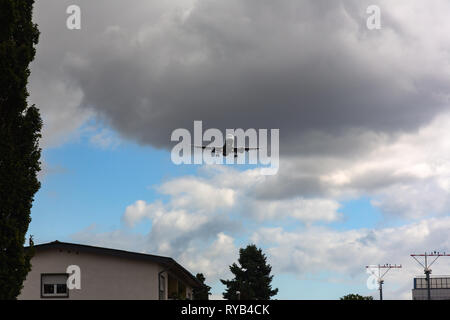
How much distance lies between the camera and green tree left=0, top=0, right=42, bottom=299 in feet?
71.3

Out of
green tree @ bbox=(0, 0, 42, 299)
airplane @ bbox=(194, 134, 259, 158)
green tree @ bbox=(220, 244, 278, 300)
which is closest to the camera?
Answer: green tree @ bbox=(0, 0, 42, 299)

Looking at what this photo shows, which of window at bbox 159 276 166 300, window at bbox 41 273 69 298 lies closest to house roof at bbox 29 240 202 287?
window at bbox 159 276 166 300

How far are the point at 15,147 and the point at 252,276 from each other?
68.3 metres

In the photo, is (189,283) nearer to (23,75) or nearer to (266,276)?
(23,75)

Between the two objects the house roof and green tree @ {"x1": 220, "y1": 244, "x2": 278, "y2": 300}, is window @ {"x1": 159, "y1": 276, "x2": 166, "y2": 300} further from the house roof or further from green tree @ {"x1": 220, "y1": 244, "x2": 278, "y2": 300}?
green tree @ {"x1": 220, "y1": 244, "x2": 278, "y2": 300}

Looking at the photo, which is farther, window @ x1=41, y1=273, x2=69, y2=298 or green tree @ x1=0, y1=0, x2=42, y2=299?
window @ x1=41, y1=273, x2=69, y2=298

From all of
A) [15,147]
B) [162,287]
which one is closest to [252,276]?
[162,287]

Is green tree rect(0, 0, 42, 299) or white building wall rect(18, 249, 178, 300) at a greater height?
green tree rect(0, 0, 42, 299)

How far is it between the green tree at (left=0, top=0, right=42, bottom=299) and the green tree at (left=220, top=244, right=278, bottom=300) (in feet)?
211

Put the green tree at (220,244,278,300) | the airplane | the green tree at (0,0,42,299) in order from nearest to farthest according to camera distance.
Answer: the green tree at (0,0,42,299) → the airplane → the green tree at (220,244,278,300)

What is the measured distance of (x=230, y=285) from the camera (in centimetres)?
8681

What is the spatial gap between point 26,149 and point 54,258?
13965 mm

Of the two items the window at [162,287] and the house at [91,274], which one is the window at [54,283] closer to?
the house at [91,274]
